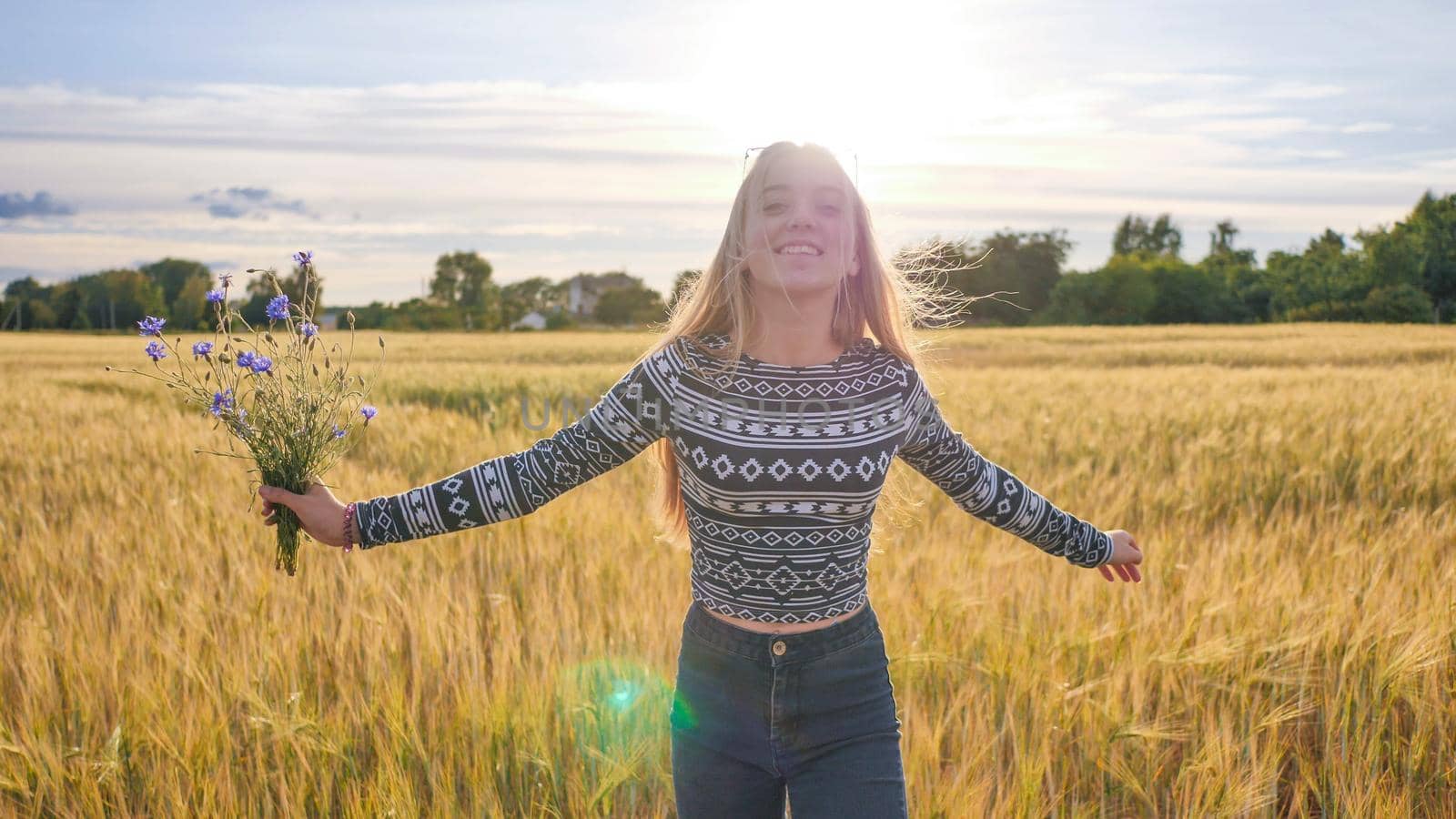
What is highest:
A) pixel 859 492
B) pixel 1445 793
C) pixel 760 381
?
pixel 760 381

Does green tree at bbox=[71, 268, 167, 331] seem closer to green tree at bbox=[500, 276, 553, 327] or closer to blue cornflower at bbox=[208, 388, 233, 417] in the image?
green tree at bbox=[500, 276, 553, 327]

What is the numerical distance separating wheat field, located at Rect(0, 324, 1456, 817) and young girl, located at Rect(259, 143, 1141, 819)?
0.41 meters

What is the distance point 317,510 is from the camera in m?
1.71

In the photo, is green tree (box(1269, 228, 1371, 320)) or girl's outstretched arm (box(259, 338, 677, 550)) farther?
green tree (box(1269, 228, 1371, 320))

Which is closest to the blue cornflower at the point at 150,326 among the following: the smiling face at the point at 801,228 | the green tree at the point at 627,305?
the smiling face at the point at 801,228

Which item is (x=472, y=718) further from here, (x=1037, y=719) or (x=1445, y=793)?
(x=1445, y=793)

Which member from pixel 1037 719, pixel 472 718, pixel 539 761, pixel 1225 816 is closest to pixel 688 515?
pixel 539 761

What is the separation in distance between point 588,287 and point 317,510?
78.8m

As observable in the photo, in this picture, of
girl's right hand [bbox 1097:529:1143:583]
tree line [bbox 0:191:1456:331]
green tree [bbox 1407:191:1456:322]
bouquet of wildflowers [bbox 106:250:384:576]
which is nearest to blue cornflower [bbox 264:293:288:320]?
bouquet of wildflowers [bbox 106:250:384:576]

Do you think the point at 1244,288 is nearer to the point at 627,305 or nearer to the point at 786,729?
the point at 627,305

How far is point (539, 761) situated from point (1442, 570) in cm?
318

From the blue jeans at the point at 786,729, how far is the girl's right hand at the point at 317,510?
2.14 feet

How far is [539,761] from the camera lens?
7.01ft

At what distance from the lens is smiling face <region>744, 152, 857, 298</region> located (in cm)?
178
